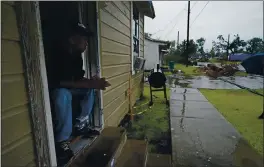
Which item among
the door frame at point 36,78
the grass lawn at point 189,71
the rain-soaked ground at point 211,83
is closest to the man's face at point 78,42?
the door frame at point 36,78

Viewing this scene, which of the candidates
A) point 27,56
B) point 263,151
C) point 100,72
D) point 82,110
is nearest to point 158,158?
point 82,110

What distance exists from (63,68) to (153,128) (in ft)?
8.80

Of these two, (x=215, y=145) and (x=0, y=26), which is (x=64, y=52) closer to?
(x=0, y=26)

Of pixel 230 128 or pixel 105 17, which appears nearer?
pixel 105 17

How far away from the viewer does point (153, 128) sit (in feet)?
12.8

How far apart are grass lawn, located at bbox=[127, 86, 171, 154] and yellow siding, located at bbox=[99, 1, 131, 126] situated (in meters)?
0.42

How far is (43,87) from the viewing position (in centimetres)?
120

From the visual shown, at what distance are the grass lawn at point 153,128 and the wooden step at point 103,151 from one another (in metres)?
1.20

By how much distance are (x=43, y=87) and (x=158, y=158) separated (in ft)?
4.58

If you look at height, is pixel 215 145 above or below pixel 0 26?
below

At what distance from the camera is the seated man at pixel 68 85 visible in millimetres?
1532

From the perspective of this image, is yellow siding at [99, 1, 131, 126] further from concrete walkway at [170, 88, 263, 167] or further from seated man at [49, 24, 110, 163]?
concrete walkway at [170, 88, 263, 167]

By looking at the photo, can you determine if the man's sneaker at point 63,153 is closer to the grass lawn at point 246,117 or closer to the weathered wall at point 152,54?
the grass lawn at point 246,117

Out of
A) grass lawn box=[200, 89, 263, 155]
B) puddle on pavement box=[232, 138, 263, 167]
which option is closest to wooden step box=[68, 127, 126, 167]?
puddle on pavement box=[232, 138, 263, 167]
